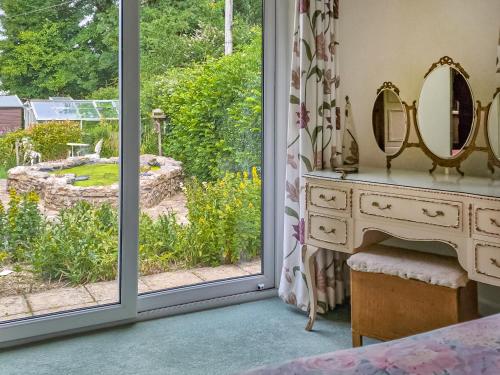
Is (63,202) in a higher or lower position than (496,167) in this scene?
lower

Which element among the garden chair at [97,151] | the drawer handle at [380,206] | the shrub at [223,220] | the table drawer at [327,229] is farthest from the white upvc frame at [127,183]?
the drawer handle at [380,206]

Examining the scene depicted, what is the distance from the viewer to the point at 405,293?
235 cm

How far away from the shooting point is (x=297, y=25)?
9.75 feet

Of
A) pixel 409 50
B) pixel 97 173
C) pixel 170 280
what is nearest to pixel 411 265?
pixel 409 50

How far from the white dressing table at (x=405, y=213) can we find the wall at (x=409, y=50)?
37 cm

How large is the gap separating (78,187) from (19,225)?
35 centimetres

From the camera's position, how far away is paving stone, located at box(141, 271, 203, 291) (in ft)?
9.94

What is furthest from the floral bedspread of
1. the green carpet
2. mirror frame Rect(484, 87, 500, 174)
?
mirror frame Rect(484, 87, 500, 174)

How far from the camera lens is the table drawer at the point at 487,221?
2.03 metres

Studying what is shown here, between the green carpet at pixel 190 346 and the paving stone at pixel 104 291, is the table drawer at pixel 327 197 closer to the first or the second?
the green carpet at pixel 190 346

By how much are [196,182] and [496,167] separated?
5.27ft

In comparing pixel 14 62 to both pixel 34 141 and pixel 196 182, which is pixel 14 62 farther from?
pixel 196 182

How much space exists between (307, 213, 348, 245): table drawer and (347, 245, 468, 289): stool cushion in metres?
0.12

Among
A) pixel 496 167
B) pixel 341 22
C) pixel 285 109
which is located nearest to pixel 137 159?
pixel 285 109
